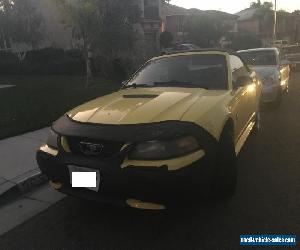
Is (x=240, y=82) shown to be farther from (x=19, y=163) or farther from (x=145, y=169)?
(x=19, y=163)

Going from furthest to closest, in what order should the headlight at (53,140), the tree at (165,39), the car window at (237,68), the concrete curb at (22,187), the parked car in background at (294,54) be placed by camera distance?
the tree at (165,39) < the parked car in background at (294,54) < the car window at (237,68) < the concrete curb at (22,187) < the headlight at (53,140)

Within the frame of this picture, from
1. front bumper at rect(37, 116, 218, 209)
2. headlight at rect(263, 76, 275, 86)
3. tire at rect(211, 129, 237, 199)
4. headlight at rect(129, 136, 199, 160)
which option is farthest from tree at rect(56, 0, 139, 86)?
headlight at rect(129, 136, 199, 160)

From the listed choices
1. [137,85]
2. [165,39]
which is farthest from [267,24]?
Result: [137,85]

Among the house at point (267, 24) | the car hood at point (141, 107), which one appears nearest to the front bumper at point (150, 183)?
the car hood at point (141, 107)

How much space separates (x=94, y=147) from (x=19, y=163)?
2.54 m

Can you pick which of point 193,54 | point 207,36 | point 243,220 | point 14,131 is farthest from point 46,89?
point 207,36

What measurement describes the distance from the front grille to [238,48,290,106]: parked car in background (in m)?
5.47

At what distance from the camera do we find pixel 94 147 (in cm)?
346

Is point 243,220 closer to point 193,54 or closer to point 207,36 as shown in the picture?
point 193,54

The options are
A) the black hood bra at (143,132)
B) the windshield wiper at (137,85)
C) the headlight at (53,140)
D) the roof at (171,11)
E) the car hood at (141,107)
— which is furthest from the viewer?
the roof at (171,11)

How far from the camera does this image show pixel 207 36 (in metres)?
39.5

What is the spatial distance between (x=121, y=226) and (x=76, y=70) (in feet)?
53.0

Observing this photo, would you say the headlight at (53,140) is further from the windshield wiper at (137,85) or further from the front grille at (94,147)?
the windshield wiper at (137,85)

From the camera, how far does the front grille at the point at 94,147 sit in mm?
3361
